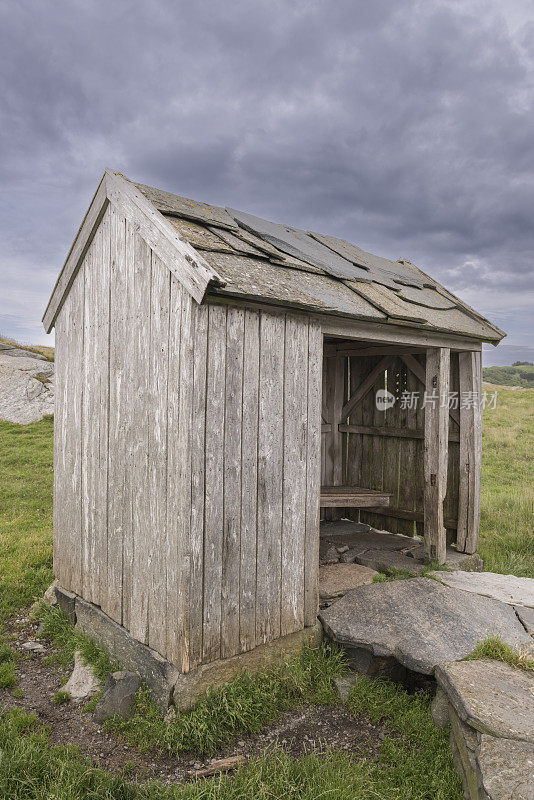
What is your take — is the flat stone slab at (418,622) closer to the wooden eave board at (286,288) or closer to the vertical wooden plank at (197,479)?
the vertical wooden plank at (197,479)

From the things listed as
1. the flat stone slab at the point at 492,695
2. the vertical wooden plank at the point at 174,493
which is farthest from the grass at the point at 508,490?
the vertical wooden plank at the point at 174,493

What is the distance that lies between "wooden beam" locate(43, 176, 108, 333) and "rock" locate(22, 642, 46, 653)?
129 inches

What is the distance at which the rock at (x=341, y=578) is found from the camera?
5.21m

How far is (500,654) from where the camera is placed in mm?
3998

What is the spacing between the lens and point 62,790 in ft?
9.88

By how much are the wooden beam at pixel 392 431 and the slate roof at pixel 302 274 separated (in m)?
1.41

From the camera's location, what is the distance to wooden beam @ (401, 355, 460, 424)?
7.04m

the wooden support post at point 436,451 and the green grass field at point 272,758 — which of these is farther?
the wooden support post at point 436,451

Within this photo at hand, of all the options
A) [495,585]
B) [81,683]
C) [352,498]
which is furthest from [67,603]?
[495,585]

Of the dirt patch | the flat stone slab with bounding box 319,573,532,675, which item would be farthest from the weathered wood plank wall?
the dirt patch

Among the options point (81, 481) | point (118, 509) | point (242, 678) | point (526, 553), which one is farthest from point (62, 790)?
point (526, 553)

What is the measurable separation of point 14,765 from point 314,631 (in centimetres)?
243

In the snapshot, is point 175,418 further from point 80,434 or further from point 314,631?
point 314,631

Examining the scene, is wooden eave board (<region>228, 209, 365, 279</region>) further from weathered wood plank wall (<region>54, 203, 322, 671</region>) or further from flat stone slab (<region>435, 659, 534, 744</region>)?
flat stone slab (<region>435, 659, 534, 744</region>)
